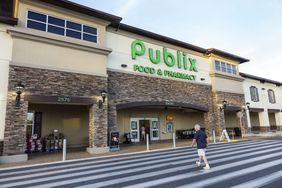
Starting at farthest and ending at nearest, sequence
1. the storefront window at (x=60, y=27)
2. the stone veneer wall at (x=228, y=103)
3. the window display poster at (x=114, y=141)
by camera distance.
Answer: the stone veneer wall at (x=228, y=103) < the window display poster at (x=114, y=141) < the storefront window at (x=60, y=27)

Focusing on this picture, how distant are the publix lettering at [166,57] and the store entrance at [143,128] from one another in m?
6.97

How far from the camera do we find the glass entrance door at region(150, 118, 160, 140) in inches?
916

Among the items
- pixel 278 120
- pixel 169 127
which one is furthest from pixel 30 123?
pixel 278 120

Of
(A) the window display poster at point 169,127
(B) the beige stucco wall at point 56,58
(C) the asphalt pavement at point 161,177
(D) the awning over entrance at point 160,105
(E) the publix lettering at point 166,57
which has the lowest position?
(C) the asphalt pavement at point 161,177

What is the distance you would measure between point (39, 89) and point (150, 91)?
8.77 metres

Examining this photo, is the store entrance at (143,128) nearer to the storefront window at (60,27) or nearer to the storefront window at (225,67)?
the storefront window at (225,67)

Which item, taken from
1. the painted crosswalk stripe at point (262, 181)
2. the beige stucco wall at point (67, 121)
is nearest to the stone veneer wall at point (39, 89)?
the beige stucco wall at point (67, 121)

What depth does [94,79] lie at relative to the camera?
47.5ft

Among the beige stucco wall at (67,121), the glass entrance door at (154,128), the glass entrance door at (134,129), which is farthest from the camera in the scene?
the glass entrance door at (154,128)

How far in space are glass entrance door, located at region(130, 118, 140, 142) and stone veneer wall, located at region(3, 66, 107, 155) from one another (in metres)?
7.52

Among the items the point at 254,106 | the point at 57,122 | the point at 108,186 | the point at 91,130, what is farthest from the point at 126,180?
the point at 254,106

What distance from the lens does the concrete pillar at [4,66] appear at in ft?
36.9

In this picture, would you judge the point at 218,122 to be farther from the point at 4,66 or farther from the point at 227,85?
the point at 4,66

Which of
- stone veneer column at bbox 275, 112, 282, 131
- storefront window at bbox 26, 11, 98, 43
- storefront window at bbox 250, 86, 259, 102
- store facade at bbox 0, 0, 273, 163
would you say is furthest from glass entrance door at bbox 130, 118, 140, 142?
stone veneer column at bbox 275, 112, 282, 131
